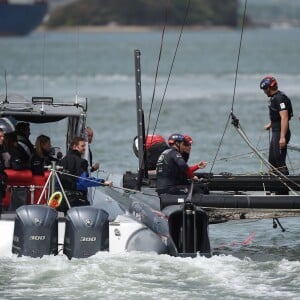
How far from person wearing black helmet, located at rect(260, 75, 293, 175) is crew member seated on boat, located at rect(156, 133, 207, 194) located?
1953 millimetres

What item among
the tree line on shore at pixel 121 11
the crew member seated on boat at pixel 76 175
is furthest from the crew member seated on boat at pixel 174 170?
the tree line on shore at pixel 121 11

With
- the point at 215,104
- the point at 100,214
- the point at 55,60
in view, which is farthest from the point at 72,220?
the point at 55,60

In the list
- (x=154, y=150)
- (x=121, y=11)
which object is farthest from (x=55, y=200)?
(x=121, y=11)

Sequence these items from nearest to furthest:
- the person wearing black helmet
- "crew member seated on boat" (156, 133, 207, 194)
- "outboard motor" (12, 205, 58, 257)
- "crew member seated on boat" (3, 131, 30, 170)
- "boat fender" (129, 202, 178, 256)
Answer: "outboard motor" (12, 205, 58, 257), "boat fender" (129, 202, 178, 256), "crew member seated on boat" (3, 131, 30, 170), "crew member seated on boat" (156, 133, 207, 194), the person wearing black helmet

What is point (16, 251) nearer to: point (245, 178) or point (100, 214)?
point (100, 214)

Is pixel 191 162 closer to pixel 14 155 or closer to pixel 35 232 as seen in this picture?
pixel 14 155

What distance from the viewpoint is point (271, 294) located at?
1361 centimetres

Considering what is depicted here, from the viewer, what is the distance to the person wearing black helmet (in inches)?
706

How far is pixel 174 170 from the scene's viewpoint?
16.1m

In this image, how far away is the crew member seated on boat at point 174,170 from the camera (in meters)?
16.1

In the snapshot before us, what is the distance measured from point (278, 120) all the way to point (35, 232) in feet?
16.3

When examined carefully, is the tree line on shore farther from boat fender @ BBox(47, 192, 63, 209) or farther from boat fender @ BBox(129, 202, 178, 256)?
boat fender @ BBox(47, 192, 63, 209)

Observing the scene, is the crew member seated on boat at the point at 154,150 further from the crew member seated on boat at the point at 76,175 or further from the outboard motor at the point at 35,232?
the outboard motor at the point at 35,232

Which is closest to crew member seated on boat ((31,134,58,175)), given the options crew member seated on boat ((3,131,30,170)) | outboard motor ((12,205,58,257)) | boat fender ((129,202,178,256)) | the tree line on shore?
crew member seated on boat ((3,131,30,170))
